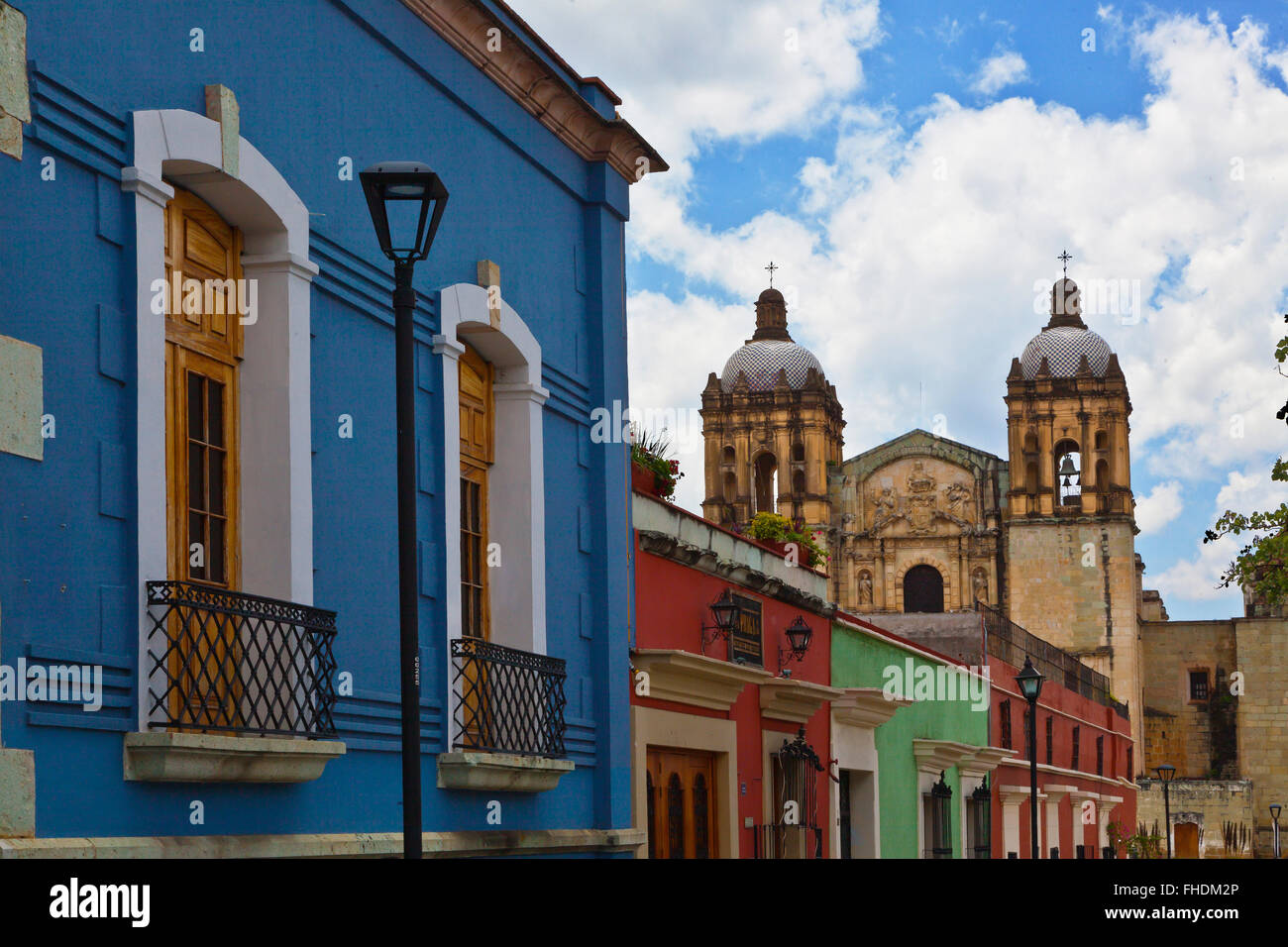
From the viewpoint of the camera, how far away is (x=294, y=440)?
8.06 m

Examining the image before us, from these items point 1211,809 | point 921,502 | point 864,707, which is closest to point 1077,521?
point 921,502

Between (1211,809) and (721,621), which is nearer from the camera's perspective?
(721,621)

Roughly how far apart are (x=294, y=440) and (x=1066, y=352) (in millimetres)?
55342

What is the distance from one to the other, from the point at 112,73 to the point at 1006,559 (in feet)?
179

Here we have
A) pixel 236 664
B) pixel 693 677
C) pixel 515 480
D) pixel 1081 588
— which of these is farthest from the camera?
pixel 1081 588

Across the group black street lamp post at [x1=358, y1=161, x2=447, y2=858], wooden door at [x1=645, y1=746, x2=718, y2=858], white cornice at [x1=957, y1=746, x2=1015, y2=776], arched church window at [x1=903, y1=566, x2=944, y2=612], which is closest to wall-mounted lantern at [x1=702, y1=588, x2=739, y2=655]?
wooden door at [x1=645, y1=746, x2=718, y2=858]

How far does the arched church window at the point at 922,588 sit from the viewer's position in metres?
61.3

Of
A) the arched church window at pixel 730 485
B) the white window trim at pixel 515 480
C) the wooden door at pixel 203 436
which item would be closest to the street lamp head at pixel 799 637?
the white window trim at pixel 515 480

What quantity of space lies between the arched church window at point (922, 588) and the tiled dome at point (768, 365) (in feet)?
24.4

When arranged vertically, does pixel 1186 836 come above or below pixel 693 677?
A: below

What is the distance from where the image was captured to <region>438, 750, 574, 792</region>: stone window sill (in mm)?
9445

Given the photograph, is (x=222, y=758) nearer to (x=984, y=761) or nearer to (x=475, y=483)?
(x=475, y=483)

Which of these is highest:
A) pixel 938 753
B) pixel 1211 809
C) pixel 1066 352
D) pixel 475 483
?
pixel 1066 352

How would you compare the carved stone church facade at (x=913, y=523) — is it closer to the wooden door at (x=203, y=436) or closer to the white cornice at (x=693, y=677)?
the white cornice at (x=693, y=677)
